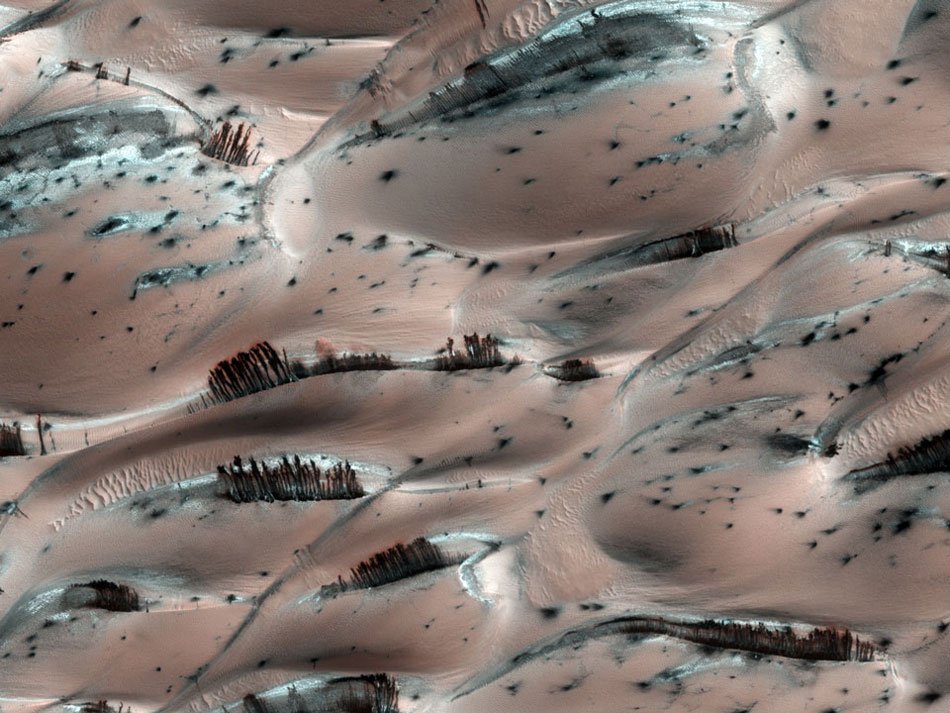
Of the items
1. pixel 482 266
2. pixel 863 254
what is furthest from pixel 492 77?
pixel 863 254

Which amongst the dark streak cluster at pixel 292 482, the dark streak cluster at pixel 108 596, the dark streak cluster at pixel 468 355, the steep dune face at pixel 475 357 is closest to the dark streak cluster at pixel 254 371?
the steep dune face at pixel 475 357

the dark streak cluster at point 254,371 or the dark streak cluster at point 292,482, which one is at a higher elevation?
the dark streak cluster at point 254,371

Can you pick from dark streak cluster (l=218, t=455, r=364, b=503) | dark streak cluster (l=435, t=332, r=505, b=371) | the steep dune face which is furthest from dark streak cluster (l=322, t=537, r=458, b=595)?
dark streak cluster (l=435, t=332, r=505, b=371)

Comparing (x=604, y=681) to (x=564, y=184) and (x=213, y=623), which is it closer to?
(x=213, y=623)

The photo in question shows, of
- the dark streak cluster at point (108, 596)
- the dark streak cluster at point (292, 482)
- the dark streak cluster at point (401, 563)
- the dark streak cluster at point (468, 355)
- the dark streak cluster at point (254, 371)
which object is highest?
the dark streak cluster at point (254, 371)

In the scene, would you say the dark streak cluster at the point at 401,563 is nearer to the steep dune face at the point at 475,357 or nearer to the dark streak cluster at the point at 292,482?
the steep dune face at the point at 475,357

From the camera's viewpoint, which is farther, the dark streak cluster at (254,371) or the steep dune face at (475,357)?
the dark streak cluster at (254,371)

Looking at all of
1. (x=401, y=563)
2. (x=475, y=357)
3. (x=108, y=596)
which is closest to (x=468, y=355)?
(x=475, y=357)

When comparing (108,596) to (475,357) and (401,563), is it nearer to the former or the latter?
(401,563)

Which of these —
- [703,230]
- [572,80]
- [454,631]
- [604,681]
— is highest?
[572,80]
